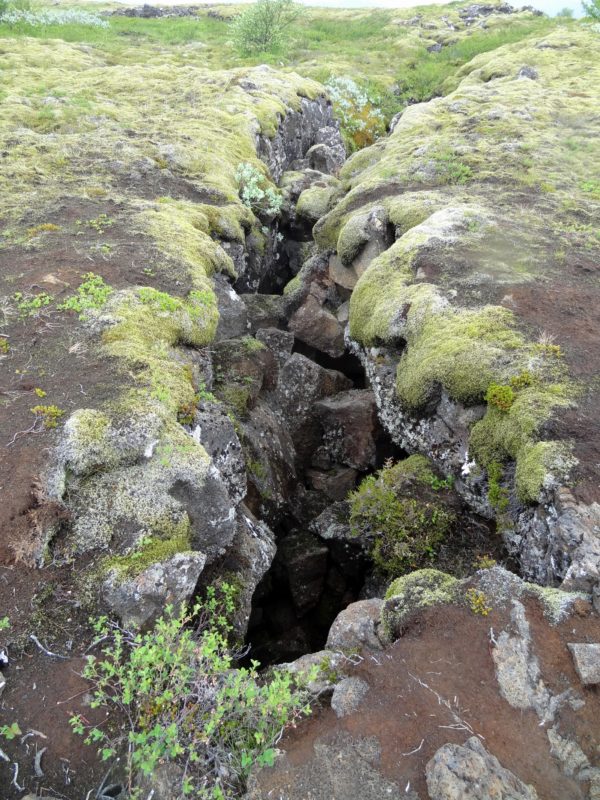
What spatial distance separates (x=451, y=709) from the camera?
5906mm

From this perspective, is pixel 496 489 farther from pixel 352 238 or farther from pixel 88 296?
pixel 352 238

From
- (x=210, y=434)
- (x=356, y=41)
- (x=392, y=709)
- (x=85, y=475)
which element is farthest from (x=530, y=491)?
(x=356, y=41)

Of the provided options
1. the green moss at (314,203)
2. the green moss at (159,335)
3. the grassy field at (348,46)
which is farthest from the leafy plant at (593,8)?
the green moss at (159,335)

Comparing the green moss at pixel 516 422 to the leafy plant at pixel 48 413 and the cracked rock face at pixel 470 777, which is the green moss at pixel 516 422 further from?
the leafy plant at pixel 48 413

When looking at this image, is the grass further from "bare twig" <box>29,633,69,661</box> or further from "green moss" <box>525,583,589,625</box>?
"bare twig" <box>29,633,69,661</box>

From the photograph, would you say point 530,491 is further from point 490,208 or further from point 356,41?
point 356,41

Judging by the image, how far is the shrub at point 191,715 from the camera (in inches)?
208

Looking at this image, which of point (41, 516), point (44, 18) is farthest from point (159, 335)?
point (44, 18)

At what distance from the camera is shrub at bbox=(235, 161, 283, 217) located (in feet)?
65.4

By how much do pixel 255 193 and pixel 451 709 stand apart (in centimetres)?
1822

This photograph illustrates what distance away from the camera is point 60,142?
19891 mm

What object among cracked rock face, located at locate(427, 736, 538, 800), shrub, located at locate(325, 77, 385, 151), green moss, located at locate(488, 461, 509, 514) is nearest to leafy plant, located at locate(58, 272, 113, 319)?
green moss, located at locate(488, 461, 509, 514)

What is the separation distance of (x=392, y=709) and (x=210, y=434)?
224 inches

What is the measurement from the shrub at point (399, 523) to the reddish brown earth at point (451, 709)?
2.70 m
